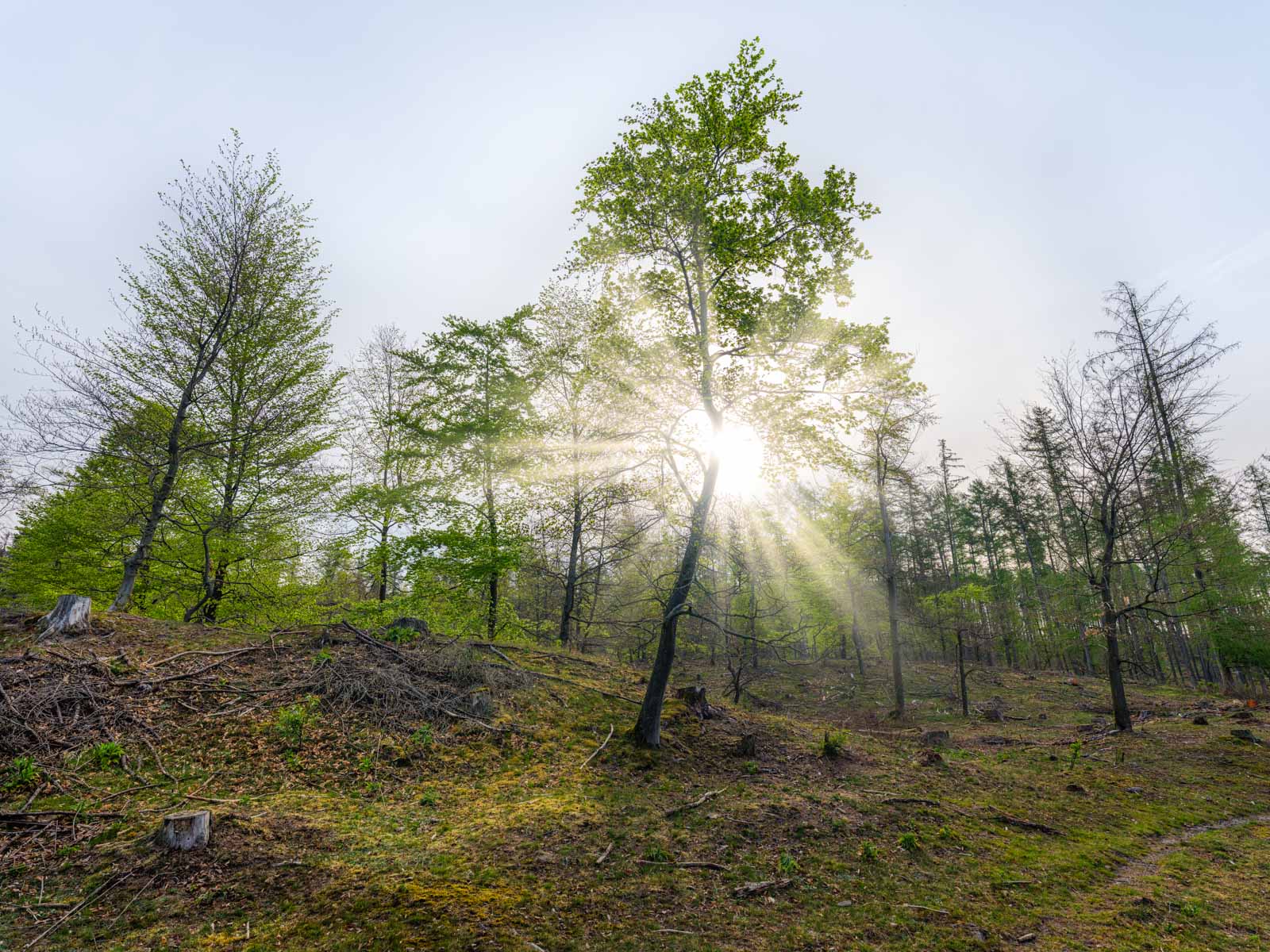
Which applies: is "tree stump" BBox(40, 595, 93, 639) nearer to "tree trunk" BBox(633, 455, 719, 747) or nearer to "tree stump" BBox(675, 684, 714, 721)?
"tree trunk" BBox(633, 455, 719, 747)

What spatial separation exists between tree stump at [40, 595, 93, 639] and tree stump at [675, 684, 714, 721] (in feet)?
35.6

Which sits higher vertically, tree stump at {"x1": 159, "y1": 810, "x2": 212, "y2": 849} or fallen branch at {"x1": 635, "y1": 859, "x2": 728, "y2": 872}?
tree stump at {"x1": 159, "y1": 810, "x2": 212, "y2": 849}

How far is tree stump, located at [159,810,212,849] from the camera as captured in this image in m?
4.79

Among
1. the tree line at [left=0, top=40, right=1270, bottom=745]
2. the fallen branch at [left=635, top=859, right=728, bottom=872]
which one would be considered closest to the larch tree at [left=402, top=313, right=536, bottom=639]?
the tree line at [left=0, top=40, right=1270, bottom=745]

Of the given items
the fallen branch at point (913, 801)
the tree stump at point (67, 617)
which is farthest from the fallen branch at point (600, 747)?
the tree stump at point (67, 617)

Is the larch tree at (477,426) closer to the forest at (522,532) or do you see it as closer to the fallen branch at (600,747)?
the forest at (522,532)

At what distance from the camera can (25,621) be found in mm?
9164

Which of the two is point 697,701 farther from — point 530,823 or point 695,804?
point 530,823

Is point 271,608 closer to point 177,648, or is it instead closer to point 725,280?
point 177,648

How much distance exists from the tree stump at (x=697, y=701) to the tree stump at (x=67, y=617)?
10860 millimetres

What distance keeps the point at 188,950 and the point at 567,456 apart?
9.32 metres

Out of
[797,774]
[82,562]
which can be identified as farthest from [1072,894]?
[82,562]

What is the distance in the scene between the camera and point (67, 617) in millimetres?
8539

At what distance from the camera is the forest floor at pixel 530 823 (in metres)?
4.33
